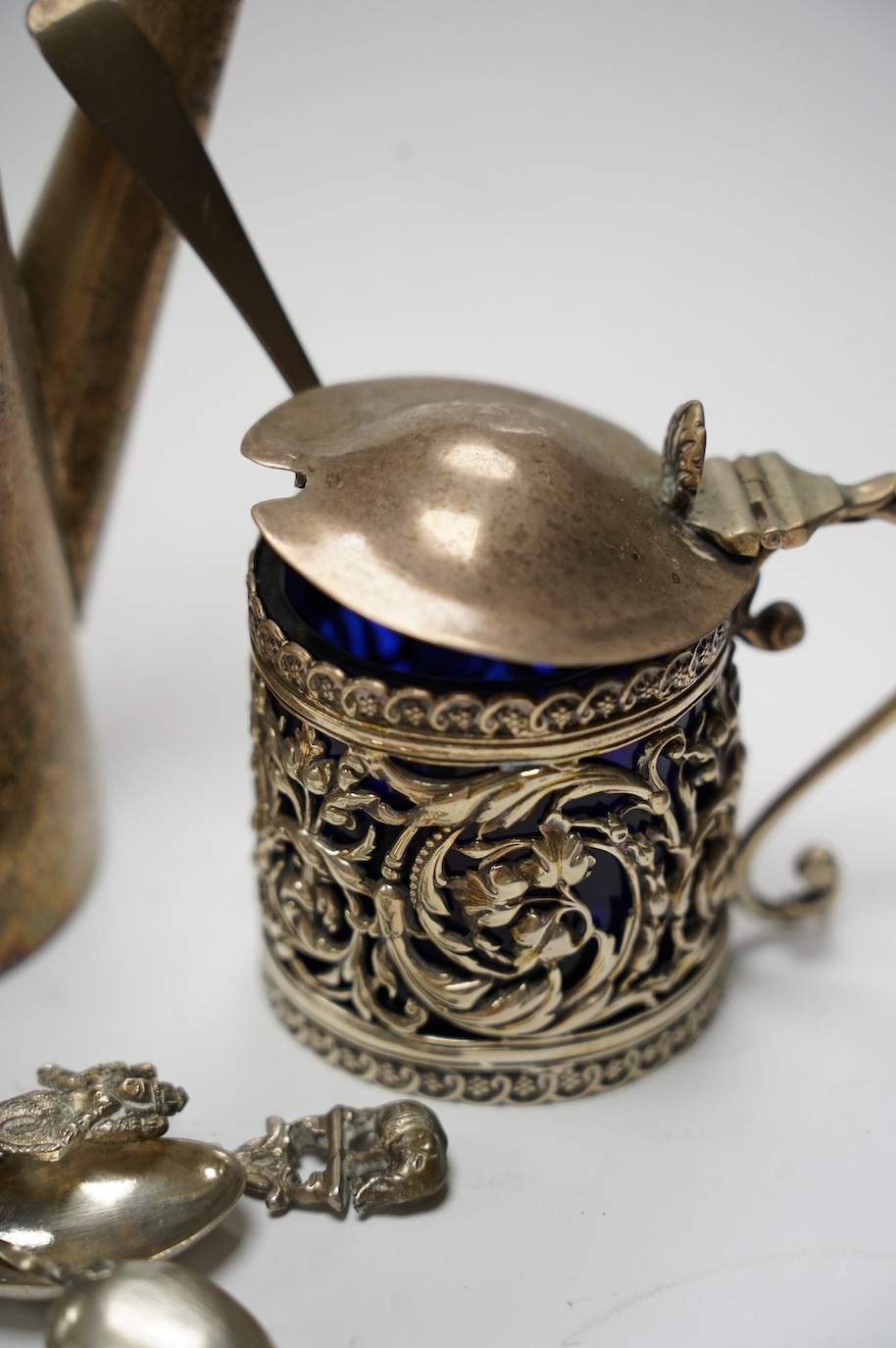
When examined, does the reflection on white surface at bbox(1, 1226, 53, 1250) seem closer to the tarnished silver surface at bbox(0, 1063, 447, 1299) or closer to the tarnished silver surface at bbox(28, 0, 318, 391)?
the tarnished silver surface at bbox(0, 1063, 447, 1299)

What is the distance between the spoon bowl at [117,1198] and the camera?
0.77 metres

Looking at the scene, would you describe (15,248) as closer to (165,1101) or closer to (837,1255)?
(165,1101)

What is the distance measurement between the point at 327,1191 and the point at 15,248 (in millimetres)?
635

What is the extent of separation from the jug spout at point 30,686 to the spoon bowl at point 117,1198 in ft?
0.71

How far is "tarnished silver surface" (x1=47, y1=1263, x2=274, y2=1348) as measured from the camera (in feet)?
2.24

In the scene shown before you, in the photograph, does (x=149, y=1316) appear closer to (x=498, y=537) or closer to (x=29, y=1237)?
(x=29, y=1237)

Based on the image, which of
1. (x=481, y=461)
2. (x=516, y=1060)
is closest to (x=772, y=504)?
(x=481, y=461)

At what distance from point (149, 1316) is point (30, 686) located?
404 mm

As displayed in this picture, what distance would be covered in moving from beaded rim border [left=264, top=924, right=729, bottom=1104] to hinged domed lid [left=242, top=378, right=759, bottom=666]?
0.87 feet

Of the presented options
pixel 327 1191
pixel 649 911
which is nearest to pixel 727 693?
pixel 649 911

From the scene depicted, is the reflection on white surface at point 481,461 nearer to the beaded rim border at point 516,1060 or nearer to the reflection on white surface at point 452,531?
the reflection on white surface at point 452,531

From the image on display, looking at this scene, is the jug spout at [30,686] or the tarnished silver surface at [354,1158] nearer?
the tarnished silver surface at [354,1158]

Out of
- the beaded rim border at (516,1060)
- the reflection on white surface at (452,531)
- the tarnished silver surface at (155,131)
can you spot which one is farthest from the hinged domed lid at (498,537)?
the beaded rim border at (516,1060)

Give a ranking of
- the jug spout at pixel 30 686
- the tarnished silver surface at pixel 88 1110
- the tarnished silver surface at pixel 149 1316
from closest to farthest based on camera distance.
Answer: the tarnished silver surface at pixel 149 1316 → the tarnished silver surface at pixel 88 1110 → the jug spout at pixel 30 686
